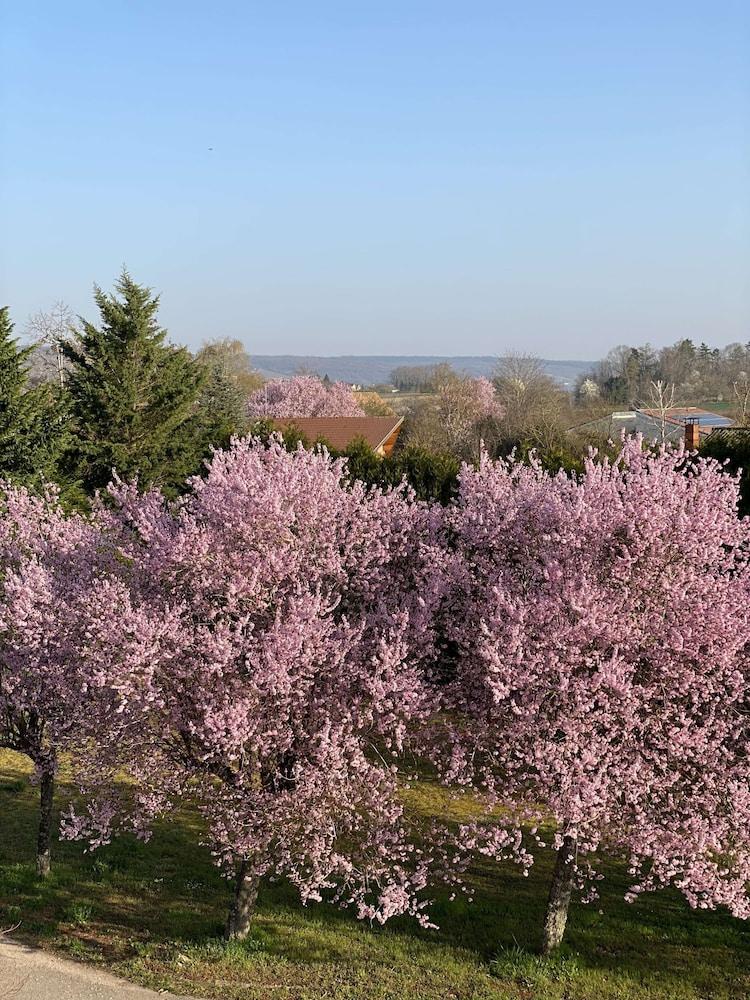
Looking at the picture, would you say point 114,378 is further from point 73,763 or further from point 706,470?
point 706,470

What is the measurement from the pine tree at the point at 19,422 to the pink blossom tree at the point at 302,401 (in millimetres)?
35671

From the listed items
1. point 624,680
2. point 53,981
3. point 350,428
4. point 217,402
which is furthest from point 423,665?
point 350,428

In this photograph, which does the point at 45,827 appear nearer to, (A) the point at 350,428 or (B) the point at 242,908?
(B) the point at 242,908

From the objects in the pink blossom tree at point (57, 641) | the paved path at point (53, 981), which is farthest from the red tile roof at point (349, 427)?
the paved path at point (53, 981)

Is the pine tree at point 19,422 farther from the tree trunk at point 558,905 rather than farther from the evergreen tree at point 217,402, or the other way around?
the tree trunk at point 558,905

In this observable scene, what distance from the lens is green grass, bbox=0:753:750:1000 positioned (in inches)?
393

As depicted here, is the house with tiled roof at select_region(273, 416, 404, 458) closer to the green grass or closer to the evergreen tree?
the evergreen tree

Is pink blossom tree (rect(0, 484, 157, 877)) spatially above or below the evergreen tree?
below

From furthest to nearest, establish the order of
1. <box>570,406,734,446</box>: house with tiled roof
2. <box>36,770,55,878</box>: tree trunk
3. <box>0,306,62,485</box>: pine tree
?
<box>570,406,734,446</box>: house with tiled roof < <box>0,306,62,485</box>: pine tree < <box>36,770,55,878</box>: tree trunk

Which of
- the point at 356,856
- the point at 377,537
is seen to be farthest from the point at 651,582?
the point at 356,856

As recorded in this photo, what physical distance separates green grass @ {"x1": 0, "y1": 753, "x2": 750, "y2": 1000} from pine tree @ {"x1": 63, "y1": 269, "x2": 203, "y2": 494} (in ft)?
77.3

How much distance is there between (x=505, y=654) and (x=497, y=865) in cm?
585

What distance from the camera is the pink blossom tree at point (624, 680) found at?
9195mm

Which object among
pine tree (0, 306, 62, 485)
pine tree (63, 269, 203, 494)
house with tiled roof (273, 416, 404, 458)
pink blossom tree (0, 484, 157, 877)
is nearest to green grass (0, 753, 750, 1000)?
pink blossom tree (0, 484, 157, 877)
